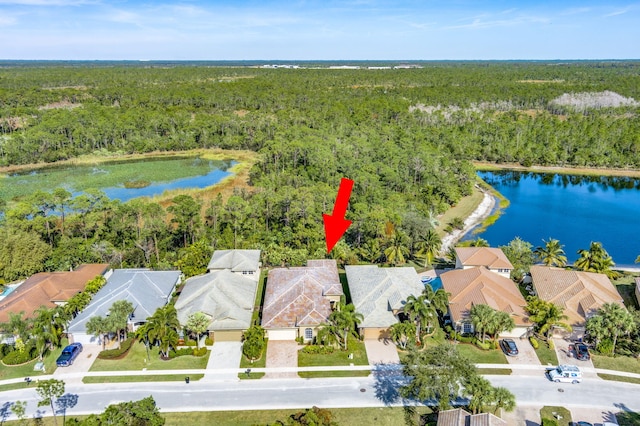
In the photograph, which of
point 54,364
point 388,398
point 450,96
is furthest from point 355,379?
point 450,96

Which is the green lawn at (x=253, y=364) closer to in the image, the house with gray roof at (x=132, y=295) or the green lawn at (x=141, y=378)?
the green lawn at (x=141, y=378)

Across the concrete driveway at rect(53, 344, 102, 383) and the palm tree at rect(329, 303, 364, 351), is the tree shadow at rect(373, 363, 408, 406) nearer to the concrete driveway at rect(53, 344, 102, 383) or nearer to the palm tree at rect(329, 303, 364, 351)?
the palm tree at rect(329, 303, 364, 351)

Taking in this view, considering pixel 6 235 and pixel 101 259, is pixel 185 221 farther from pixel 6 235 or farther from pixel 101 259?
pixel 6 235

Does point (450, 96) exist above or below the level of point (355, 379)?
above

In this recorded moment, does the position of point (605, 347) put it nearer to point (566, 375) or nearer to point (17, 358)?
point (566, 375)

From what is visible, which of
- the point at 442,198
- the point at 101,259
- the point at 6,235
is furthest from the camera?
the point at 442,198

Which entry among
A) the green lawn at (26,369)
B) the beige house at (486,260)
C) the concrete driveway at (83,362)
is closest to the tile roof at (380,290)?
the beige house at (486,260)
